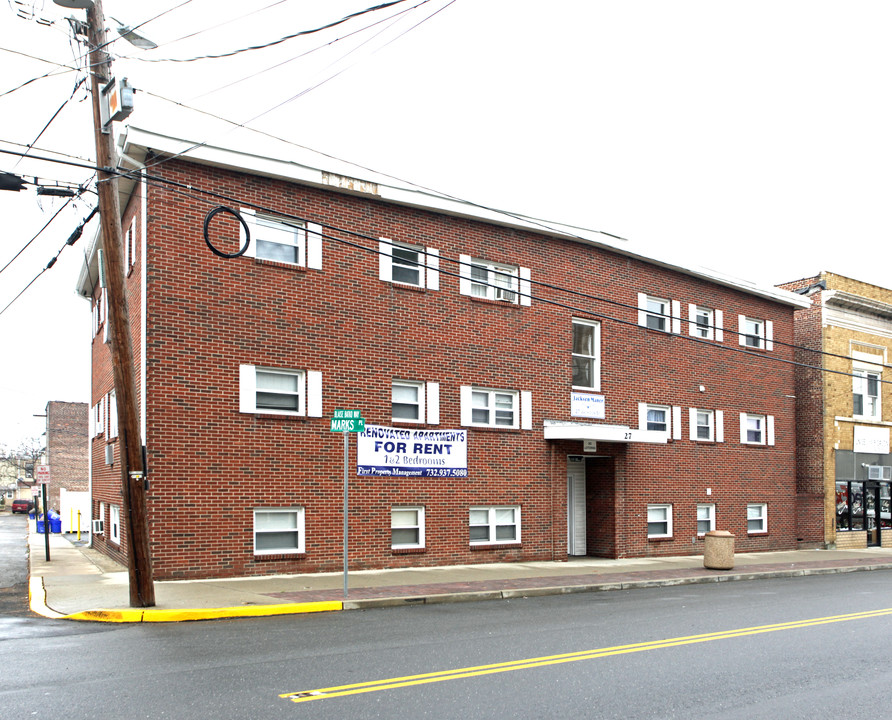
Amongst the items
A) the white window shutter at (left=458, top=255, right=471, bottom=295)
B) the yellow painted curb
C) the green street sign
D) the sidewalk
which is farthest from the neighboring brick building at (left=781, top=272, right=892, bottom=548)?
the yellow painted curb

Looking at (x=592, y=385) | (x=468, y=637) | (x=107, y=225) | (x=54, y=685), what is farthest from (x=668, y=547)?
(x=54, y=685)

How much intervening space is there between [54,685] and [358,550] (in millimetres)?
10442

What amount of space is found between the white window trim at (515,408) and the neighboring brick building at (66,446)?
192ft

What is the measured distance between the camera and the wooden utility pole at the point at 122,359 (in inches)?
493

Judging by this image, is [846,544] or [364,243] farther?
[846,544]

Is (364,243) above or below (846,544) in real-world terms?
above

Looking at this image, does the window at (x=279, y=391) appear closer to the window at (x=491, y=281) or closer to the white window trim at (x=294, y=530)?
the white window trim at (x=294, y=530)

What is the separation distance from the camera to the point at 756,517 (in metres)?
27.0

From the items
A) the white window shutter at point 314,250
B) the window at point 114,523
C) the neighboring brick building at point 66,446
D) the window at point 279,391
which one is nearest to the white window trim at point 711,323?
the white window shutter at point 314,250

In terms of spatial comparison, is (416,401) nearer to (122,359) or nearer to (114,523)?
(114,523)

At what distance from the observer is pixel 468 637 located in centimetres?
1079

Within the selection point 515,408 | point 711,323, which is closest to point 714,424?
point 711,323

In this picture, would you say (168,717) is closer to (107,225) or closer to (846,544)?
(107,225)

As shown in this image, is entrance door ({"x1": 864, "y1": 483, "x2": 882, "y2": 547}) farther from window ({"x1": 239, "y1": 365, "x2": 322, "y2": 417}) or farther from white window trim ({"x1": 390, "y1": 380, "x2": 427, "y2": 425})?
window ({"x1": 239, "y1": 365, "x2": 322, "y2": 417})
